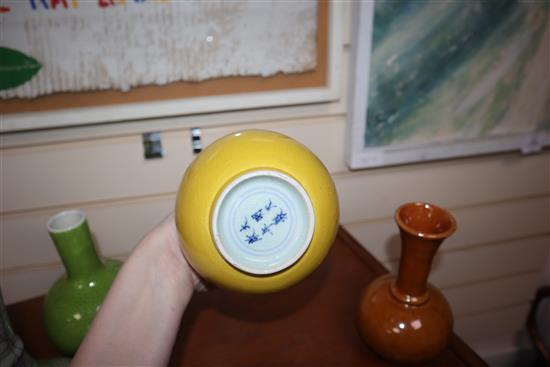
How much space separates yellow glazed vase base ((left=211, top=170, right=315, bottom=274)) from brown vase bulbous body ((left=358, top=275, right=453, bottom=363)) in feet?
0.86

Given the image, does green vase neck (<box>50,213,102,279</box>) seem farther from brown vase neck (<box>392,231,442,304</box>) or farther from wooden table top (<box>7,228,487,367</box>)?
brown vase neck (<box>392,231,442,304</box>)

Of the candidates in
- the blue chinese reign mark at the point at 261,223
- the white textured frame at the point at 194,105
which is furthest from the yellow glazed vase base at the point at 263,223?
the white textured frame at the point at 194,105

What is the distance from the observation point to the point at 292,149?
516mm

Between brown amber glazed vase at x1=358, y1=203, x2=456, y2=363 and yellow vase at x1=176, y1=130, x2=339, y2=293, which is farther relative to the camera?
brown amber glazed vase at x1=358, y1=203, x2=456, y2=363

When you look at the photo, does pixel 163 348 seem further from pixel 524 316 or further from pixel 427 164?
pixel 524 316

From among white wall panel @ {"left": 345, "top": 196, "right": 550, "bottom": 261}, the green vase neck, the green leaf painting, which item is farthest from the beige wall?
the green vase neck

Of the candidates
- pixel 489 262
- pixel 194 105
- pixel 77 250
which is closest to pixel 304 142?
pixel 194 105

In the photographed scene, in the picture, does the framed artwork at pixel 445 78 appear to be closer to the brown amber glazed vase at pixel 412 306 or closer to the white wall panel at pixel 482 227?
the white wall panel at pixel 482 227

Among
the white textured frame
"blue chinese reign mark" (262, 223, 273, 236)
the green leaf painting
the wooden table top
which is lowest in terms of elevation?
the wooden table top

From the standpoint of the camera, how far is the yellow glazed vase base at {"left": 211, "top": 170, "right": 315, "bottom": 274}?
19.1 inches

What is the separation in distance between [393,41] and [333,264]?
0.53 m

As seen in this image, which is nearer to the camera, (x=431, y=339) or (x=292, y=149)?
(x=292, y=149)

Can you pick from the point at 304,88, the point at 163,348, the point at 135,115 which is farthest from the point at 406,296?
the point at 135,115

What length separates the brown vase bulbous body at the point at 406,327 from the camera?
0.64m
